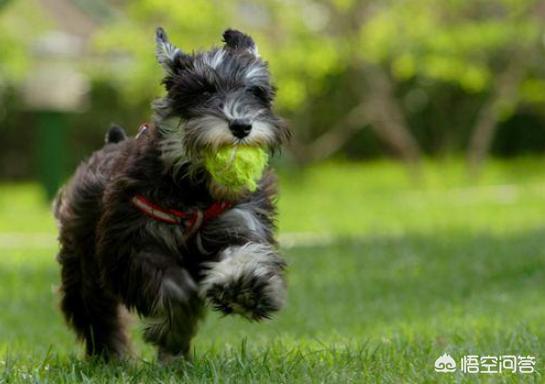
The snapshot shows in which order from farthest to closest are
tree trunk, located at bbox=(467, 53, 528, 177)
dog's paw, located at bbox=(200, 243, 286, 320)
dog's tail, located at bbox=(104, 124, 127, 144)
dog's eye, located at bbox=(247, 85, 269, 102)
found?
tree trunk, located at bbox=(467, 53, 528, 177) < dog's tail, located at bbox=(104, 124, 127, 144) < dog's eye, located at bbox=(247, 85, 269, 102) < dog's paw, located at bbox=(200, 243, 286, 320)

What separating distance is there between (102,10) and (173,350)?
21.1 m

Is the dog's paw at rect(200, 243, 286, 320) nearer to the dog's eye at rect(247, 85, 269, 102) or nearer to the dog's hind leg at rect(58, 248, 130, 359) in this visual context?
the dog's eye at rect(247, 85, 269, 102)

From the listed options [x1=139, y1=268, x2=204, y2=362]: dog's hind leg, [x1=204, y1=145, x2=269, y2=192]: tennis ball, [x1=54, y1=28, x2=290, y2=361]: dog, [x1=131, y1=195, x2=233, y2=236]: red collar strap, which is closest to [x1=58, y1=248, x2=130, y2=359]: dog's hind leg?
[x1=54, y1=28, x2=290, y2=361]: dog

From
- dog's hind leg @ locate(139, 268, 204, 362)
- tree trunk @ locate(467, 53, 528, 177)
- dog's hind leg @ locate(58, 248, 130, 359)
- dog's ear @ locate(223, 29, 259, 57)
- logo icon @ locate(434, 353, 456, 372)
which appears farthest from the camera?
tree trunk @ locate(467, 53, 528, 177)

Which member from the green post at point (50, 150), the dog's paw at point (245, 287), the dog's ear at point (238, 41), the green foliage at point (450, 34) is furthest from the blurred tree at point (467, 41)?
the dog's paw at point (245, 287)

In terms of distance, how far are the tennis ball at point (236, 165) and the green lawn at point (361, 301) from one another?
77 cm

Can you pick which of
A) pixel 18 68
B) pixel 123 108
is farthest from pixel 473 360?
pixel 123 108

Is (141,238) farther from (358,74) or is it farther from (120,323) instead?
(358,74)

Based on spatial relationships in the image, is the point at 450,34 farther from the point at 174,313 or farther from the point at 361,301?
the point at 174,313

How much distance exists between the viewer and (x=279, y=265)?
4859 millimetres

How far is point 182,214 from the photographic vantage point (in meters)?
4.95

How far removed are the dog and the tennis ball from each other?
42 millimetres

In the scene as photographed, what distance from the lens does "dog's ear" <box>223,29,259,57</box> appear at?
5156 mm

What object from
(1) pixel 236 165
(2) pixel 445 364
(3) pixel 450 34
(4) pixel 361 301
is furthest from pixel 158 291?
(3) pixel 450 34
